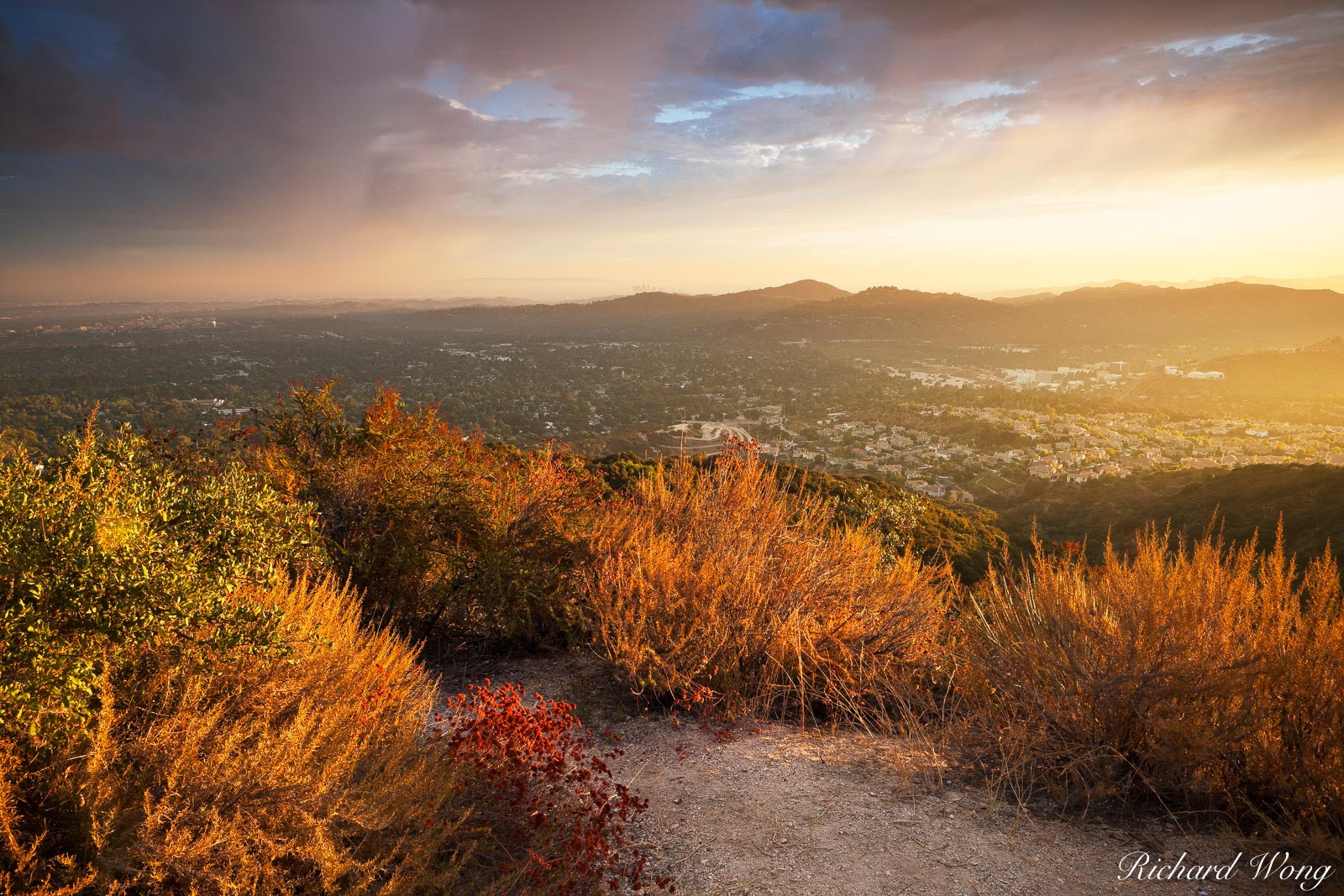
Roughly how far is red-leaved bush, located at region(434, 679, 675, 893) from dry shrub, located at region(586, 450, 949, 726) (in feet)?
4.13

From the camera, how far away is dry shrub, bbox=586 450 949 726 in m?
4.82

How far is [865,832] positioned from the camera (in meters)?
3.28

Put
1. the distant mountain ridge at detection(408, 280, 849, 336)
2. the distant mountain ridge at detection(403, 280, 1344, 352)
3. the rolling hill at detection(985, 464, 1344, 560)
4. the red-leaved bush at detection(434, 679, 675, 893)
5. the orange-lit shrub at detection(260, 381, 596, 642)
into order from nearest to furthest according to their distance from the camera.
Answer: the red-leaved bush at detection(434, 679, 675, 893), the orange-lit shrub at detection(260, 381, 596, 642), the rolling hill at detection(985, 464, 1344, 560), the distant mountain ridge at detection(403, 280, 1344, 352), the distant mountain ridge at detection(408, 280, 849, 336)

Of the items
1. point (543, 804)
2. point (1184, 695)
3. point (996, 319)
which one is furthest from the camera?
point (996, 319)

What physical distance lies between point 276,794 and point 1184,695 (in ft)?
14.0

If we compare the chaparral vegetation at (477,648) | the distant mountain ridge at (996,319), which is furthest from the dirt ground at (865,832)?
the distant mountain ridge at (996,319)

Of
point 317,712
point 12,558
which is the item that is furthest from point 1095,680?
point 12,558

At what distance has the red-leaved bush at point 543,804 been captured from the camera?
2883mm

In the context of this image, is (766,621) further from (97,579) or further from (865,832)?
(97,579)

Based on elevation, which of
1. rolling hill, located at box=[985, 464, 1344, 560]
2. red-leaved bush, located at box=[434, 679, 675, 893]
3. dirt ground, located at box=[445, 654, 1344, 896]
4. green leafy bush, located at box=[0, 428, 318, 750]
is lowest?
rolling hill, located at box=[985, 464, 1344, 560]

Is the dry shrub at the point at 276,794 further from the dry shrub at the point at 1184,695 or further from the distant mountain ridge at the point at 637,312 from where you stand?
the distant mountain ridge at the point at 637,312

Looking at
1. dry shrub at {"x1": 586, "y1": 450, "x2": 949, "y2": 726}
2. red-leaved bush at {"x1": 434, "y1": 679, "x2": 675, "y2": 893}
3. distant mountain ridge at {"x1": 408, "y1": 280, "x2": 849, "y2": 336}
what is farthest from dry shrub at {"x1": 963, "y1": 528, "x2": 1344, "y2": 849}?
distant mountain ridge at {"x1": 408, "y1": 280, "x2": 849, "y2": 336}

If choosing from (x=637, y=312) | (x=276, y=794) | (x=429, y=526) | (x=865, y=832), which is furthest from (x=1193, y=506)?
(x=637, y=312)

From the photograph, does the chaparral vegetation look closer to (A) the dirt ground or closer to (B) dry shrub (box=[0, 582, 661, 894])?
(B) dry shrub (box=[0, 582, 661, 894])
